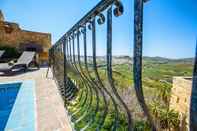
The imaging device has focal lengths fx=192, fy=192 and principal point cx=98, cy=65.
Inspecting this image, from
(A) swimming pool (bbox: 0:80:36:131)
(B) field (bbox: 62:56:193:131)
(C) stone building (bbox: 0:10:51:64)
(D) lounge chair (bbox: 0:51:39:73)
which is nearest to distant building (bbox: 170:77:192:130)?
(B) field (bbox: 62:56:193:131)

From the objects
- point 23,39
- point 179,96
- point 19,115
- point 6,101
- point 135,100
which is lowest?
point 179,96

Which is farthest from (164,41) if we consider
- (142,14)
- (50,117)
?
(50,117)

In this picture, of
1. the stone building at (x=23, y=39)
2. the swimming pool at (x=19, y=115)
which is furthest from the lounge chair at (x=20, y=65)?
the stone building at (x=23, y=39)

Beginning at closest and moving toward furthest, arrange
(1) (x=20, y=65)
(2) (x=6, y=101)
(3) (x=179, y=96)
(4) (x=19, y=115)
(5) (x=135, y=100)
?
(4) (x=19, y=115)
(5) (x=135, y=100)
(2) (x=6, y=101)
(3) (x=179, y=96)
(1) (x=20, y=65)

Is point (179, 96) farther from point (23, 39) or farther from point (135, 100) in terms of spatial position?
point (23, 39)

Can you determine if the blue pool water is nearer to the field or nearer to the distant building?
the field

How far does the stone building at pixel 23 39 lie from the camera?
603 inches

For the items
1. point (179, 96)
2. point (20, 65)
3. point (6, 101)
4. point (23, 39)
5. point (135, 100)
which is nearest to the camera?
point (135, 100)

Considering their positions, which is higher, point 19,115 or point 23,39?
point 23,39

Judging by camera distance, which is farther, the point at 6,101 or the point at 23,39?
the point at 23,39

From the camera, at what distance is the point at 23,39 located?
16109mm

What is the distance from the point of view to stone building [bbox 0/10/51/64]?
15320 mm

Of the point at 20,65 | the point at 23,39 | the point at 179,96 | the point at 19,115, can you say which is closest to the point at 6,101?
the point at 19,115

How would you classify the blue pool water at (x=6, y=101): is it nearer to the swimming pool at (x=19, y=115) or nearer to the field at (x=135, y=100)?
the swimming pool at (x=19, y=115)
